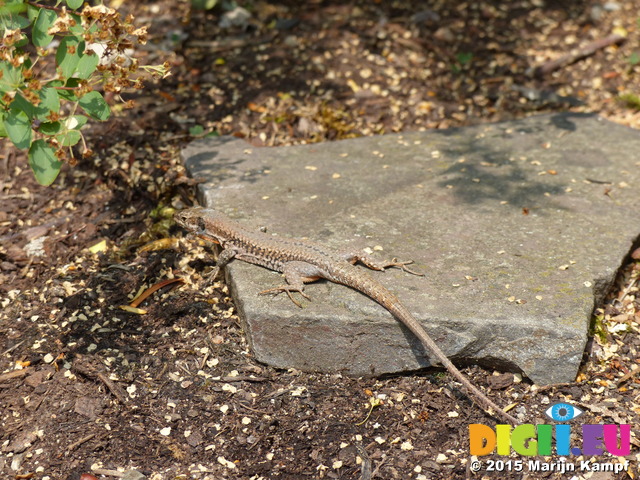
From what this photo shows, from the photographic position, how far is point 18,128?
3516 millimetres

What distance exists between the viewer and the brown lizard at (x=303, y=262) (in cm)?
399

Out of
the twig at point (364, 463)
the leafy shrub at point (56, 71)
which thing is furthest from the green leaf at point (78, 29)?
the twig at point (364, 463)

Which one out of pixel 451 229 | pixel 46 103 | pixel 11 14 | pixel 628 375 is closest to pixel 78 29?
pixel 11 14

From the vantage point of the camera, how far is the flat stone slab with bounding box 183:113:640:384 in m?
4.16

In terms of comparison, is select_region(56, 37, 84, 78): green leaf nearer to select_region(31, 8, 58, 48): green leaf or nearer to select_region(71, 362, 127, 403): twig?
select_region(31, 8, 58, 48): green leaf

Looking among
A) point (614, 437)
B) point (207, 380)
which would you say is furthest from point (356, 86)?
point (614, 437)

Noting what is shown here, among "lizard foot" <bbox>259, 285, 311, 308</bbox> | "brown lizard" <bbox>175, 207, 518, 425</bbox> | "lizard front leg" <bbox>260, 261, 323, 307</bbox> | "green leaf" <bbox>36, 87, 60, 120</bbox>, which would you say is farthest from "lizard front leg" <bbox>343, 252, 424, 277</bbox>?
"green leaf" <bbox>36, 87, 60, 120</bbox>

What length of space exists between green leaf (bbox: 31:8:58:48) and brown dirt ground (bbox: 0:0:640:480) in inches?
78.4

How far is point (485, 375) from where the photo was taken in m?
4.28

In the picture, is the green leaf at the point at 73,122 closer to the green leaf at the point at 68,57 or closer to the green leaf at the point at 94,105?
the green leaf at the point at 94,105

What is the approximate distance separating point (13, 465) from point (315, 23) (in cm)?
596

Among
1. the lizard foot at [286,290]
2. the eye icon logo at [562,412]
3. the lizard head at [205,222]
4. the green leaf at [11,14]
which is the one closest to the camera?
the green leaf at [11,14]

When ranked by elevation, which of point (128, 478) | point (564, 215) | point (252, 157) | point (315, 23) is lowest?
point (128, 478)

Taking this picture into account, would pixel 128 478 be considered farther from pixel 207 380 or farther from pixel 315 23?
pixel 315 23
